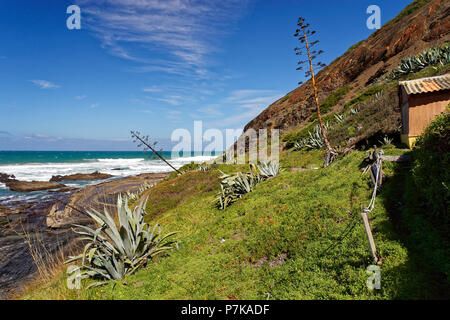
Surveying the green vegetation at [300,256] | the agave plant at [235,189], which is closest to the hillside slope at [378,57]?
the agave plant at [235,189]

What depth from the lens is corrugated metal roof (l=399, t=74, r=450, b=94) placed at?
9.14m

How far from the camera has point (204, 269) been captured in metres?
5.42

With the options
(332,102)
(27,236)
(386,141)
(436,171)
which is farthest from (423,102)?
(332,102)

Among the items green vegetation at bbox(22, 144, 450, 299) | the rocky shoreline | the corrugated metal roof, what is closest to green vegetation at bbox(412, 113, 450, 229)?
green vegetation at bbox(22, 144, 450, 299)

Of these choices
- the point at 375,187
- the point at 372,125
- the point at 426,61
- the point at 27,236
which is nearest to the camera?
the point at 375,187

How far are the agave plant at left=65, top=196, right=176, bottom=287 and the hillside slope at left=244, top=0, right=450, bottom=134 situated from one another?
92.1 feet

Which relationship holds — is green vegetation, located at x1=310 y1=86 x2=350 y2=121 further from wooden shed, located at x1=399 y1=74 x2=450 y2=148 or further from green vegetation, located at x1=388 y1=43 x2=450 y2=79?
wooden shed, located at x1=399 y1=74 x2=450 y2=148

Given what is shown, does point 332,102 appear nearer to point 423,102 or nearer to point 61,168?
point 423,102

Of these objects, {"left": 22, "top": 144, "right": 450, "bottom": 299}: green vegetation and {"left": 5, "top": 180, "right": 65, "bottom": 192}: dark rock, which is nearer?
{"left": 22, "top": 144, "right": 450, "bottom": 299}: green vegetation

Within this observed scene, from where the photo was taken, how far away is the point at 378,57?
3050 centimetres

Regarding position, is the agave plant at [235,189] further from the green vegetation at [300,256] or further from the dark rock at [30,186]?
the dark rock at [30,186]

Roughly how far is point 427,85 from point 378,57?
26290mm

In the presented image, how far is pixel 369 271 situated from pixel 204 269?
3330 millimetres
